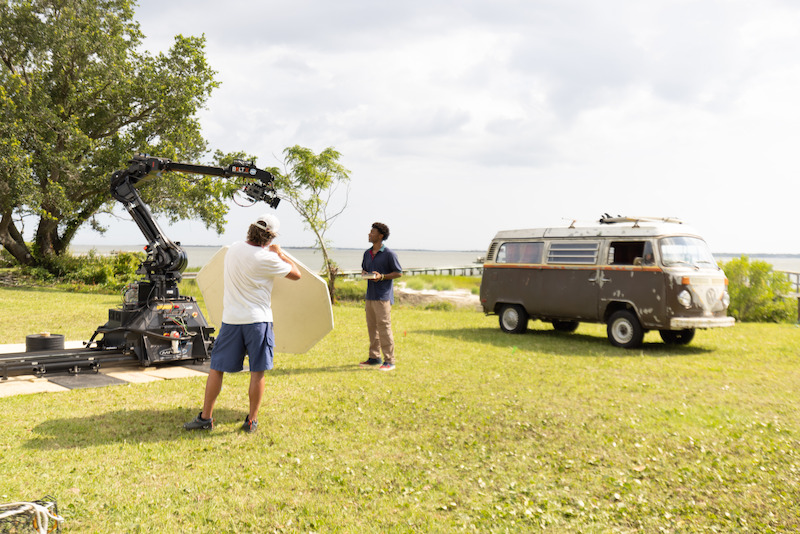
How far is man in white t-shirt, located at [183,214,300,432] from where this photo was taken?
5727mm

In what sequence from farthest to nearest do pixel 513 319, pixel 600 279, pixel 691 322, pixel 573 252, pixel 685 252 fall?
pixel 513 319, pixel 573 252, pixel 600 279, pixel 685 252, pixel 691 322

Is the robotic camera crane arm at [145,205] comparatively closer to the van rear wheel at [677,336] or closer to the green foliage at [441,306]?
the van rear wheel at [677,336]

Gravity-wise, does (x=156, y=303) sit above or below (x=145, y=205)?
below

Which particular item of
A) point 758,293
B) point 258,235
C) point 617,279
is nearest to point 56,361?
point 258,235

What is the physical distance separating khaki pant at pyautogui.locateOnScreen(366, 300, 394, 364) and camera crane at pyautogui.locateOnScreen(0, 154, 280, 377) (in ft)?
7.22

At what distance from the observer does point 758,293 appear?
19.0 meters

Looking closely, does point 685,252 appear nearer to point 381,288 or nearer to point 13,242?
point 381,288

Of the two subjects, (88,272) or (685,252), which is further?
(88,272)

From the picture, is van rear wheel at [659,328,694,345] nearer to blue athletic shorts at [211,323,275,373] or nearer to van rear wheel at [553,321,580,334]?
van rear wheel at [553,321,580,334]

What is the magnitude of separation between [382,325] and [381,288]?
1.78ft

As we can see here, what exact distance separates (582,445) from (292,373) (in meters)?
4.31

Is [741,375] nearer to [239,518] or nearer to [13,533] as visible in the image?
[239,518]

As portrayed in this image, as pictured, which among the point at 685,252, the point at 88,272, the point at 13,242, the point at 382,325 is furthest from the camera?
the point at 13,242

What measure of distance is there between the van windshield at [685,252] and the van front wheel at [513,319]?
3383 mm
